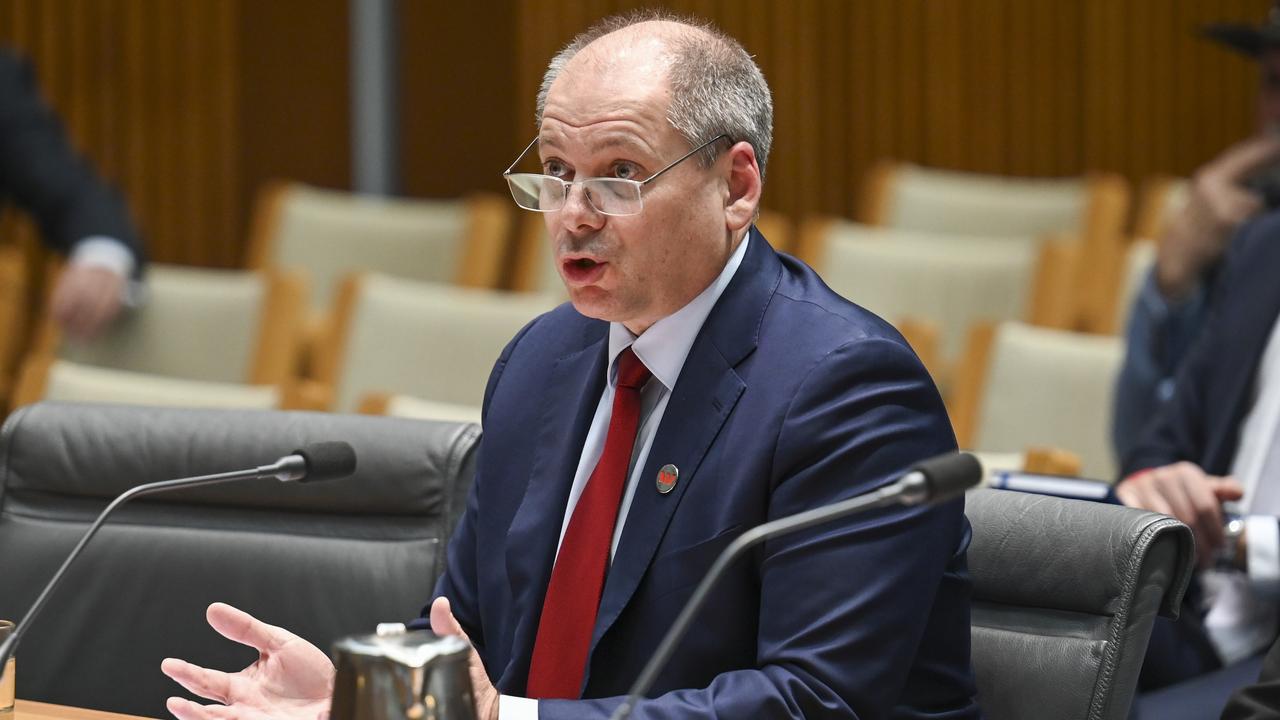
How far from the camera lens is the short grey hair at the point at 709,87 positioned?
184cm

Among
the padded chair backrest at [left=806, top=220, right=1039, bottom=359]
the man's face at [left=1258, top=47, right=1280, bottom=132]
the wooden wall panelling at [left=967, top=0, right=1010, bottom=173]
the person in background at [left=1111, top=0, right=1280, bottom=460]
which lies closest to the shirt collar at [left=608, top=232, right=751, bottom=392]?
the person in background at [left=1111, top=0, right=1280, bottom=460]

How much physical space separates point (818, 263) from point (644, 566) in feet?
11.3

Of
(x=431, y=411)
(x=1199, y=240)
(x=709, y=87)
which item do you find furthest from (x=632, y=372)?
(x=1199, y=240)

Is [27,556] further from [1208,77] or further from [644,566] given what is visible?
[1208,77]

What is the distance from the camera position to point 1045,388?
3.65 meters

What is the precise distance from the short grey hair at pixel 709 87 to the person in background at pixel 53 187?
2769 millimetres

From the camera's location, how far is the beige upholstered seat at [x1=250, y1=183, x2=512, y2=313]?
5.68 m

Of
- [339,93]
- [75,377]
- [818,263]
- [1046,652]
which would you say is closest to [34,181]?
[75,377]

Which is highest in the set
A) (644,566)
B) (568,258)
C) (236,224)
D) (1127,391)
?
(568,258)

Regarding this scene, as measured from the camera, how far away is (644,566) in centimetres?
181

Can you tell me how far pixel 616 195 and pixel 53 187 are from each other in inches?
126

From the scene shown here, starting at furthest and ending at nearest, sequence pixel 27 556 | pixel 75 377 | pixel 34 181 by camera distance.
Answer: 1. pixel 34 181
2. pixel 75 377
3. pixel 27 556

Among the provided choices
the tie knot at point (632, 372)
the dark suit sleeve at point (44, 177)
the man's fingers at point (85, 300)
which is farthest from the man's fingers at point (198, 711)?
the dark suit sleeve at point (44, 177)

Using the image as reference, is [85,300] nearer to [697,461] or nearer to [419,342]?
[419,342]
